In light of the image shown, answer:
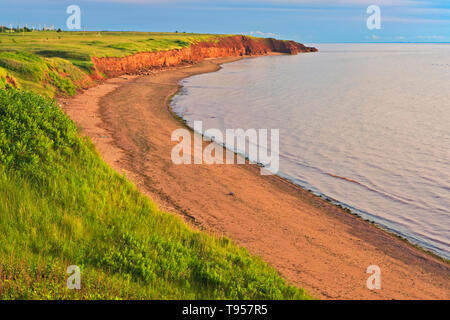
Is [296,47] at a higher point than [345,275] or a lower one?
higher

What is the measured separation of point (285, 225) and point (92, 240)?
6.34 metres

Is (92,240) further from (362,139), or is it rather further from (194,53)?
(194,53)

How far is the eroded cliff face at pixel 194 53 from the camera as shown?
50.8 meters

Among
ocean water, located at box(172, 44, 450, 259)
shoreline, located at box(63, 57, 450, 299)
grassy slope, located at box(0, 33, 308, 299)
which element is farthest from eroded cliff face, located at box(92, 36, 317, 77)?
grassy slope, located at box(0, 33, 308, 299)

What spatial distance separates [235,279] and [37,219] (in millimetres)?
4430

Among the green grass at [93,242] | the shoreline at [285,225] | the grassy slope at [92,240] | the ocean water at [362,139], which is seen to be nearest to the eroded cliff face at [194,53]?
the ocean water at [362,139]

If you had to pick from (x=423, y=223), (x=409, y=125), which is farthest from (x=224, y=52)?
(x=423, y=223)

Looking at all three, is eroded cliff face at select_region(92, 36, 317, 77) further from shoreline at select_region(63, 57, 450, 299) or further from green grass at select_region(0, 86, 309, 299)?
green grass at select_region(0, 86, 309, 299)

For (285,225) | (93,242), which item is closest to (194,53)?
(285,225)

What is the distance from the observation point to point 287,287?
7398 mm
